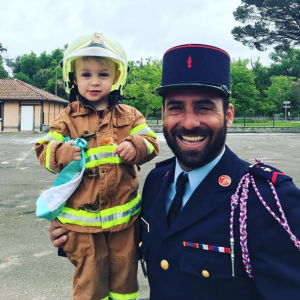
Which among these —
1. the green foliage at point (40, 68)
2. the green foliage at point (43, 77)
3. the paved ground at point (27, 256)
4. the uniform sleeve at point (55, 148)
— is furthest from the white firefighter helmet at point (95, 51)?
the green foliage at point (43, 77)

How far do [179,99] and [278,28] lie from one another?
95.5 feet

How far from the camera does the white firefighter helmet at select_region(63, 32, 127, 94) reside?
80.5 inches

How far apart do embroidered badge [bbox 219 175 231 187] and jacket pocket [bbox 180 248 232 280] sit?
297mm

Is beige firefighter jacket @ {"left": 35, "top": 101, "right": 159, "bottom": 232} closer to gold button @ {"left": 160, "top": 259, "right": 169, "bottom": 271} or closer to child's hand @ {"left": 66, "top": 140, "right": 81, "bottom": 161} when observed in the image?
child's hand @ {"left": 66, "top": 140, "right": 81, "bottom": 161}

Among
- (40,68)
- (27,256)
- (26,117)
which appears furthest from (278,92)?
(27,256)

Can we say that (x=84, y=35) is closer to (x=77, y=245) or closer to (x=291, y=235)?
(x=77, y=245)

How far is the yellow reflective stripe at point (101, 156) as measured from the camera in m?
1.98

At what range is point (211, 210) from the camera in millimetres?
1516

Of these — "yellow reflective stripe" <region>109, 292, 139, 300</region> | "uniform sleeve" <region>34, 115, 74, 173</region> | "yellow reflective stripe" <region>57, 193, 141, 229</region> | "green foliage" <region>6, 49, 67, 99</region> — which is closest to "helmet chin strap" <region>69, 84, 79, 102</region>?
"uniform sleeve" <region>34, 115, 74, 173</region>

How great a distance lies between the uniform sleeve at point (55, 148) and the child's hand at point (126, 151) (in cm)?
25

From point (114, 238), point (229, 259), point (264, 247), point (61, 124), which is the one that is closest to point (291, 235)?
point (264, 247)

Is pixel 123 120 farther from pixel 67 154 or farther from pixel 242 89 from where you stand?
pixel 242 89

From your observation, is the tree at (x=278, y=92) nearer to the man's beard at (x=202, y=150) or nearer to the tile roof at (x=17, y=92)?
the tile roof at (x=17, y=92)

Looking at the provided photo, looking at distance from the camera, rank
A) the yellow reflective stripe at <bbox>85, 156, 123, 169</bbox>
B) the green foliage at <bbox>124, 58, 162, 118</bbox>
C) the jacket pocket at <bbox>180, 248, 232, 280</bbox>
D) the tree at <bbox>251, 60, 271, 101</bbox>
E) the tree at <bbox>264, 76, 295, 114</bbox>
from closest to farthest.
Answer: the jacket pocket at <bbox>180, 248, 232, 280</bbox>
the yellow reflective stripe at <bbox>85, 156, 123, 169</bbox>
the green foliage at <bbox>124, 58, 162, 118</bbox>
the tree at <bbox>264, 76, 295, 114</bbox>
the tree at <bbox>251, 60, 271, 101</bbox>
